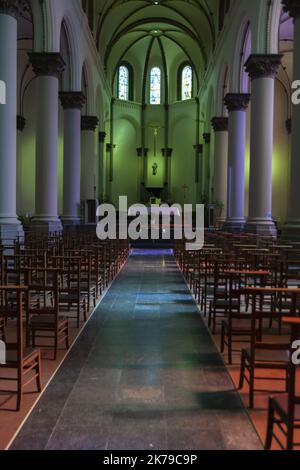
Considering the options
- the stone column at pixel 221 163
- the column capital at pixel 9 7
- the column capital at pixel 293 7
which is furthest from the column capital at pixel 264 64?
the stone column at pixel 221 163

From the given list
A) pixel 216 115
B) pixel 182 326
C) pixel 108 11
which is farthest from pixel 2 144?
pixel 108 11

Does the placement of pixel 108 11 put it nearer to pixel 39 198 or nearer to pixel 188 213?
pixel 188 213

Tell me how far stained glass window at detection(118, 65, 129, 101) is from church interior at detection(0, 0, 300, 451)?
0.35 feet

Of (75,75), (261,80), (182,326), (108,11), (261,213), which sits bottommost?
(182,326)

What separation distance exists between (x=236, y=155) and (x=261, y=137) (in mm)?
5583

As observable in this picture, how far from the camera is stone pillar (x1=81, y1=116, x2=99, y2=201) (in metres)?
28.4

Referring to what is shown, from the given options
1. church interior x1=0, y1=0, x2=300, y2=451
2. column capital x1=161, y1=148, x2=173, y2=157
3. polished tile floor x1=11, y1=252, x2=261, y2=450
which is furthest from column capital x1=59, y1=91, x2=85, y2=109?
column capital x1=161, y1=148, x2=173, y2=157

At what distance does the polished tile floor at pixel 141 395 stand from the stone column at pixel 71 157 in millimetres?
16066

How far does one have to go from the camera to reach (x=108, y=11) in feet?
101

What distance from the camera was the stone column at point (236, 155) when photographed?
23.2 metres

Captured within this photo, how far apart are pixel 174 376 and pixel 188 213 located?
27.8m

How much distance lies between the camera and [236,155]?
23469 millimetres

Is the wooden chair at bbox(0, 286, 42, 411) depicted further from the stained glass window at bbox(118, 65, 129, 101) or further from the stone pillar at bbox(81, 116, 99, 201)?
the stained glass window at bbox(118, 65, 129, 101)

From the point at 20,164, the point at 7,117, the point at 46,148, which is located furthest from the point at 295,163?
the point at 20,164
